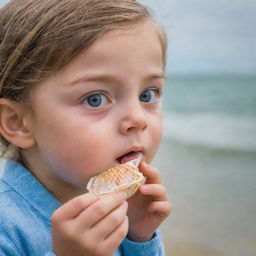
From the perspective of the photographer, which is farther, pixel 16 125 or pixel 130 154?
pixel 16 125

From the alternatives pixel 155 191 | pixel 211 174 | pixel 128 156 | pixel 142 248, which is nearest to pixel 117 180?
pixel 128 156

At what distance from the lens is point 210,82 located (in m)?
19.5

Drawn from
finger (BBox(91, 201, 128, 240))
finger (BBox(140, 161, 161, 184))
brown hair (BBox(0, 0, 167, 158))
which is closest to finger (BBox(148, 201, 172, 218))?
finger (BBox(140, 161, 161, 184))

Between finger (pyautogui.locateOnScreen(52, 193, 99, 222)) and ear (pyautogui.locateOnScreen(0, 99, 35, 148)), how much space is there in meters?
0.50

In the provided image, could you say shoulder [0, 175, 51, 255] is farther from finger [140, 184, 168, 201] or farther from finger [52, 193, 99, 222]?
finger [140, 184, 168, 201]

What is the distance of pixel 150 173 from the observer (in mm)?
2221

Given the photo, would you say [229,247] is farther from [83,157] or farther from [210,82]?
[210,82]

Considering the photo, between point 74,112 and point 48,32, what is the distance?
1.15 ft

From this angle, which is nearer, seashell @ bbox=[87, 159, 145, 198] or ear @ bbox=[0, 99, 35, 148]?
seashell @ bbox=[87, 159, 145, 198]

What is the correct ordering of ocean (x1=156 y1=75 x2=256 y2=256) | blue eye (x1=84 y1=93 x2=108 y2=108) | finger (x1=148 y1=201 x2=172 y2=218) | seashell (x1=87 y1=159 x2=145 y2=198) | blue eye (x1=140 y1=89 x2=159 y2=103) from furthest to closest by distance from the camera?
ocean (x1=156 y1=75 x2=256 y2=256) → finger (x1=148 y1=201 x2=172 y2=218) → blue eye (x1=140 y1=89 x2=159 y2=103) → blue eye (x1=84 y1=93 x2=108 y2=108) → seashell (x1=87 y1=159 x2=145 y2=198)

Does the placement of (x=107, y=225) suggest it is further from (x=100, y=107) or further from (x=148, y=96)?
(x=148, y=96)

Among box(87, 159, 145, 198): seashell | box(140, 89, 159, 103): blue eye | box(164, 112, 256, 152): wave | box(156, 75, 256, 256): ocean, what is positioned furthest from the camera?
box(164, 112, 256, 152): wave

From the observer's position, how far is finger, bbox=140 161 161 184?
2.13 meters

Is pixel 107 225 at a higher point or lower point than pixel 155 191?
higher
